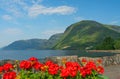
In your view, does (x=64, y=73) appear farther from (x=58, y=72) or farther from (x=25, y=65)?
(x=25, y=65)

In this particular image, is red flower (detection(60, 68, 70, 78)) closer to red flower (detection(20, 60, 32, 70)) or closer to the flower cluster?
the flower cluster

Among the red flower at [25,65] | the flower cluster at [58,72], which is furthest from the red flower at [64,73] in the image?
the red flower at [25,65]

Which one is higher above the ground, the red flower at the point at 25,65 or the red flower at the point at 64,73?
the red flower at the point at 25,65

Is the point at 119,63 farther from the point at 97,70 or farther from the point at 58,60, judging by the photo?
the point at 97,70

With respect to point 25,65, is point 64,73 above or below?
below

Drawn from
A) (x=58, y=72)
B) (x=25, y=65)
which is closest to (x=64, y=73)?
(x=58, y=72)

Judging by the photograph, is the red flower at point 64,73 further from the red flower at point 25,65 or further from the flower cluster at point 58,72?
the red flower at point 25,65

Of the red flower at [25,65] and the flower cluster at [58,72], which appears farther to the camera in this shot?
the red flower at [25,65]

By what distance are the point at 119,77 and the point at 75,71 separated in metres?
12.3

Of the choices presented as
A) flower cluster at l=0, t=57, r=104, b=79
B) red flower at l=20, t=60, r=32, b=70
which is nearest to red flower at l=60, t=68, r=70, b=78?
flower cluster at l=0, t=57, r=104, b=79

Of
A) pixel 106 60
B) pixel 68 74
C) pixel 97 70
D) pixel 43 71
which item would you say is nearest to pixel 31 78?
pixel 43 71

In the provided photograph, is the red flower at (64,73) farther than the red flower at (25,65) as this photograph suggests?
No

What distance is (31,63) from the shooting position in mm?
9938

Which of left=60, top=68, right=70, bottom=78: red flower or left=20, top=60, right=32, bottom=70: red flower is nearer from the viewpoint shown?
left=60, top=68, right=70, bottom=78: red flower
